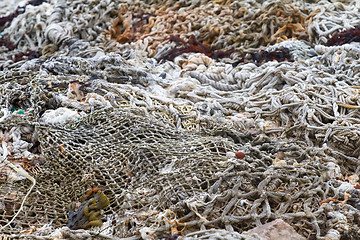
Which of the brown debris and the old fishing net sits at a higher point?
the brown debris

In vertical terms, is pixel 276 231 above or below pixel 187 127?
above

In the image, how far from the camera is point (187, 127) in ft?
11.2

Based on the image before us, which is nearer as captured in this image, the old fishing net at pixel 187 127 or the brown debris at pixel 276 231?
the brown debris at pixel 276 231

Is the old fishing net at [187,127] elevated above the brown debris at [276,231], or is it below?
below

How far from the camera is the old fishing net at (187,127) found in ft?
7.70

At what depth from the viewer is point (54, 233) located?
2197 millimetres

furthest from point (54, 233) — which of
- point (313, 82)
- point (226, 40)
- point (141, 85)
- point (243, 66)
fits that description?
point (226, 40)

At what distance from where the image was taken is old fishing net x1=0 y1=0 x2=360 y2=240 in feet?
7.70

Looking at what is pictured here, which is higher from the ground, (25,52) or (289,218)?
(289,218)

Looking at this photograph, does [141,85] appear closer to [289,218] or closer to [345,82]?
[345,82]

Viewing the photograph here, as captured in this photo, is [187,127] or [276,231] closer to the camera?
[276,231]

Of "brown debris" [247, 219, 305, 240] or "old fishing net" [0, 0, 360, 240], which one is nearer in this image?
"brown debris" [247, 219, 305, 240]

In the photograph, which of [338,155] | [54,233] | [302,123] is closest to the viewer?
[54,233]

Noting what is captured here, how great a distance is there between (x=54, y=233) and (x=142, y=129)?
3.52ft
